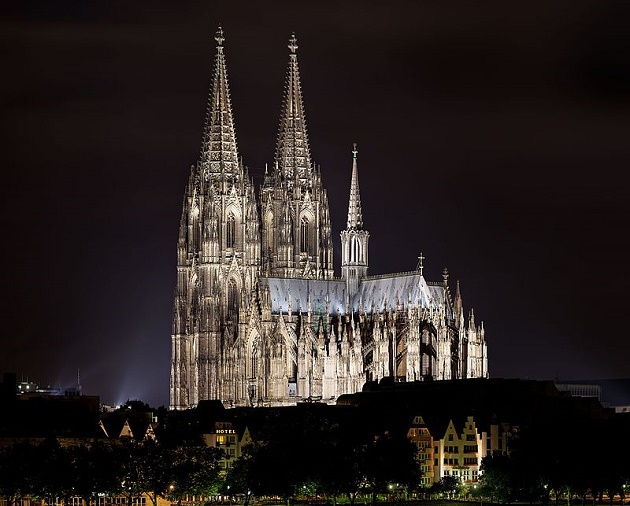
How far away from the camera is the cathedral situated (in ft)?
605

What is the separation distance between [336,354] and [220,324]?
44.2ft

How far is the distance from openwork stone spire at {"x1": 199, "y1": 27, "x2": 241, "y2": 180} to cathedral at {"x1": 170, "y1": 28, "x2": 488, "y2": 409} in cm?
9

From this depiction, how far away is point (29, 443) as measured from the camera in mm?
140125

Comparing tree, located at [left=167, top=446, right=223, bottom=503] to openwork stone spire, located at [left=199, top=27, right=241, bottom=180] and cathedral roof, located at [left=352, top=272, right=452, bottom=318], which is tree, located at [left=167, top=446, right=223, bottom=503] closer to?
cathedral roof, located at [left=352, top=272, right=452, bottom=318]

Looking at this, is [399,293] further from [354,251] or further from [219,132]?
[219,132]

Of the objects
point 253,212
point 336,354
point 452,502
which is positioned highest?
point 253,212

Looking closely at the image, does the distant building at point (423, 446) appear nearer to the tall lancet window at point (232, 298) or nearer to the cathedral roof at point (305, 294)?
the cathedral roof at point (305, 294)

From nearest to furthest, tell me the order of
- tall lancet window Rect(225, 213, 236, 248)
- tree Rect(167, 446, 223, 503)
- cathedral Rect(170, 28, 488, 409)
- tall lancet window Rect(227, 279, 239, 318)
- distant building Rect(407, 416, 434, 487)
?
tree Rect(167, 446, 223, 503) → distant building Rect(407, 416, 434, 487) → cathedral Rect(170, 28, 488, 409) → tall lancet window Rect(227, 279, 239, 318) → tall lancet window Rect(225, 213, 236, 248)

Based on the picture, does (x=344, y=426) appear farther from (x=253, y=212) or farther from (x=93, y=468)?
(x=253, y=212)

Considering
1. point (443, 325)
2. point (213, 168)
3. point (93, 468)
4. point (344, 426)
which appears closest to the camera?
point (93, 468)

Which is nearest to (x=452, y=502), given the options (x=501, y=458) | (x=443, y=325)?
(x=501, y=458)

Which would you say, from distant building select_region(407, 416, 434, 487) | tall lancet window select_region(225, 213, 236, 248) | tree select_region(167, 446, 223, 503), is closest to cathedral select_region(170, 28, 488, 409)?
tall lancet window select_region(225, 213, 236, 248)

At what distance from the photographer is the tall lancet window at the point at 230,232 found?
197000 mm

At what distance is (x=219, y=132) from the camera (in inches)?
7805
